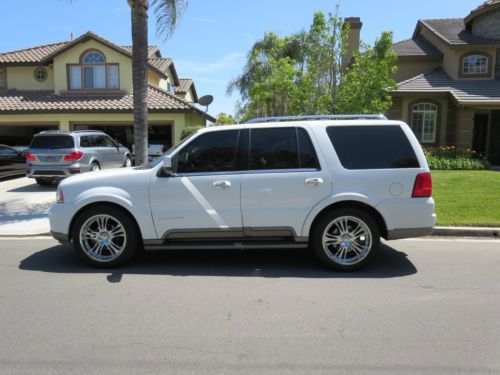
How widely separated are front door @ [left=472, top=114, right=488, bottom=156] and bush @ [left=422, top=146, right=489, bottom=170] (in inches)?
54.8

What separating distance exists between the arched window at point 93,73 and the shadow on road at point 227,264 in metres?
17.1

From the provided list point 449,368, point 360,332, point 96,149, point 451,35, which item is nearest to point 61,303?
point 360,332

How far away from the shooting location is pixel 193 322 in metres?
4.14

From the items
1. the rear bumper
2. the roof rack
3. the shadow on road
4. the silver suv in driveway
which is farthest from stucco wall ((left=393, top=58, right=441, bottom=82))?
the roof rack

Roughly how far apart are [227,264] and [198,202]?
40.9 inches

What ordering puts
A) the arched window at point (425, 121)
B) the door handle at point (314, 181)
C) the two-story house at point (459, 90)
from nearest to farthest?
the door handle at point (314, 181), the two-story house at point (459, 90), the arched window at point (425, 121)

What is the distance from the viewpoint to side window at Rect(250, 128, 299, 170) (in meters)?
5.66

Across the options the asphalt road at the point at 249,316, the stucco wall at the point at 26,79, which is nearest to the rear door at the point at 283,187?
the asphalt road at the point at 249,316

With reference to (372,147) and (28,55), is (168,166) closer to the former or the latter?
(372,147)

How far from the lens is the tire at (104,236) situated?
5.71m

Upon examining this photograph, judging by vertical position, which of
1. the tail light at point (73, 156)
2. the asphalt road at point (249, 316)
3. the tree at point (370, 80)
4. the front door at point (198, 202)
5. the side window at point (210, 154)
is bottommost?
the asphalt road at point (249, 316)

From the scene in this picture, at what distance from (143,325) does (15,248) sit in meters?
4.23

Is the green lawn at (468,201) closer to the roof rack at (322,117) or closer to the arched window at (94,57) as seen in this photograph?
the roof rack at (322,117)

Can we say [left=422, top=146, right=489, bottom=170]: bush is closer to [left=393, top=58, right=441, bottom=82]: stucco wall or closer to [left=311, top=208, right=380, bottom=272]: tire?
[left=393, top=58, right=441, bottom=82]: stucco wall
